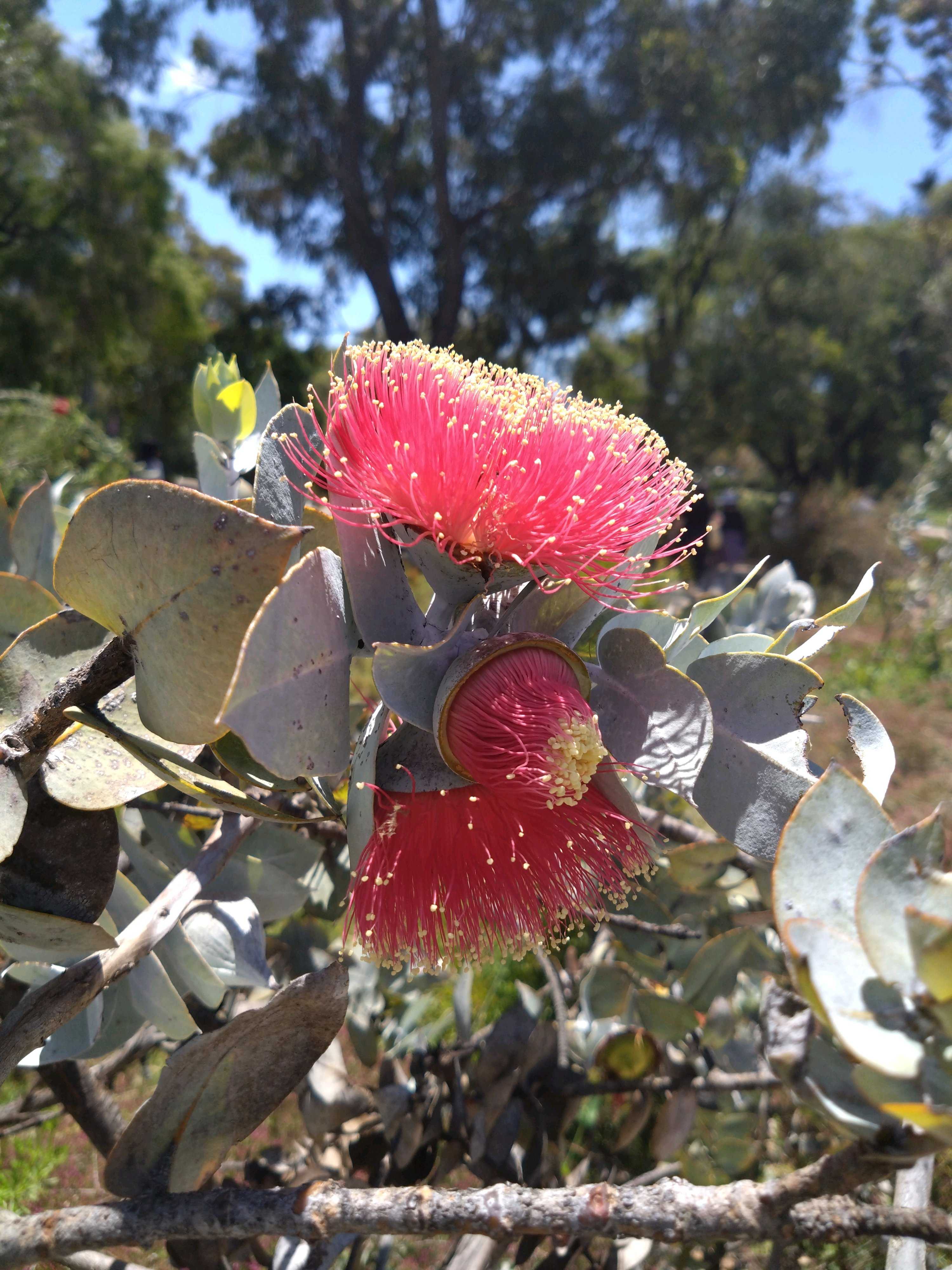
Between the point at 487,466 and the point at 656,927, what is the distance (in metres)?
0.61

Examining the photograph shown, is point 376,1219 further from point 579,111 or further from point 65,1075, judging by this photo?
point 579,111

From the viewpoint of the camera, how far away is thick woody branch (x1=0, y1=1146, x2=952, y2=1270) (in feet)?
1.05

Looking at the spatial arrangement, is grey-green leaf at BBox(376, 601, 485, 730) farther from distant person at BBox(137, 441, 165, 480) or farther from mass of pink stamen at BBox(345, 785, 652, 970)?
distant person at BBox(137, 441, 165, 480)

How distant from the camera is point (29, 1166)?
69.4 inches

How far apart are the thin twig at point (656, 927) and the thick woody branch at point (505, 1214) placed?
15.6 inches

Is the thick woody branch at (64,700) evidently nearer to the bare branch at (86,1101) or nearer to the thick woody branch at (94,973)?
the thick woody branch at (94,973)

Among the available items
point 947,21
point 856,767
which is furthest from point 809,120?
point 856,767

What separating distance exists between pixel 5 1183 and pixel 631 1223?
5.64 feet

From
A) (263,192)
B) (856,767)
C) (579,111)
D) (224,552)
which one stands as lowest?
(224,552)

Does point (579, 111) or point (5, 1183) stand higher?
point (579, 111)

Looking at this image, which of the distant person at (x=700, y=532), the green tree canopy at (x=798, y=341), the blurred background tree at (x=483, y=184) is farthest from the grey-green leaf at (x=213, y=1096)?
the green tree canopy at (x=798, y=341)

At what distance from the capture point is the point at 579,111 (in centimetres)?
1066

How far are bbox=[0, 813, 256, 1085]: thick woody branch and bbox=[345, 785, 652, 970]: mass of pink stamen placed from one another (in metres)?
0.11

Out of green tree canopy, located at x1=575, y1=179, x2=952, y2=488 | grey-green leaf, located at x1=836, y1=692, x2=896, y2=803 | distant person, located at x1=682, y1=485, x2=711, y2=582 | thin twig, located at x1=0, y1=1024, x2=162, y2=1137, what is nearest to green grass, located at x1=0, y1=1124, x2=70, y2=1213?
thin twig, located at x1=0, y1=1024, x2=162, y2=1137
